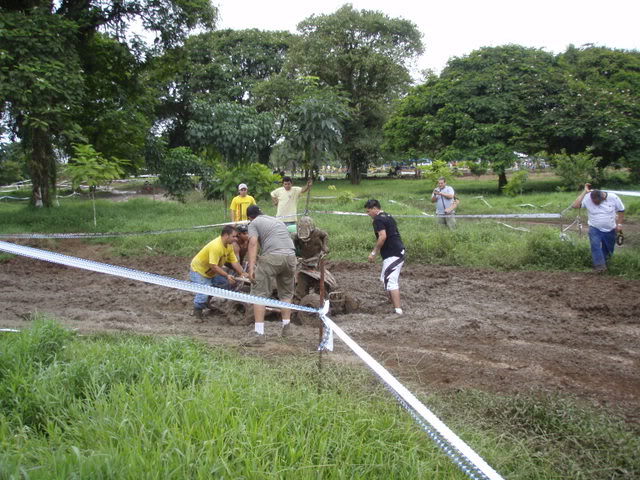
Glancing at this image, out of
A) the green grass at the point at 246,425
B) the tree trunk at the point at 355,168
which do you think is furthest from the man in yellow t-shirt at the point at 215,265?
the tree trunk at the point at 355,168

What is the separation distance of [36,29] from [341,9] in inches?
978

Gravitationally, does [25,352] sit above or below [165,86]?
below

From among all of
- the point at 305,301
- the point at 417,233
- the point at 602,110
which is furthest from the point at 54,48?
the point at 602,110

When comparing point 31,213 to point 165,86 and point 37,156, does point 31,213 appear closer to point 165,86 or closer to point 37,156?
point 37,156

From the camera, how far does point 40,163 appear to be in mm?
17594

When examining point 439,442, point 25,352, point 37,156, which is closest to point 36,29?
point 37,156

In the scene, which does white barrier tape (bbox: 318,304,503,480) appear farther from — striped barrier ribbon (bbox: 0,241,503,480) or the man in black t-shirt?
the man in black t-shirt

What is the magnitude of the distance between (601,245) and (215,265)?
677 cm

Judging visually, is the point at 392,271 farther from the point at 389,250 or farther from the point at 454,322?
the point at 454,322

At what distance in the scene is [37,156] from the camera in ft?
57.3

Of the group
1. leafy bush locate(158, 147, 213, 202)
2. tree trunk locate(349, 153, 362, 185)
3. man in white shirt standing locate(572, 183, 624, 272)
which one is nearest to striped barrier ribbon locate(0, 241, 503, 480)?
man in white shirt standing locate(572, 183, 624, 272)

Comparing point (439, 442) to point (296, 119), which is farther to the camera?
point (296, 119)

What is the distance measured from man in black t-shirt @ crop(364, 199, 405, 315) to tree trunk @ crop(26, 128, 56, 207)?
12450mm

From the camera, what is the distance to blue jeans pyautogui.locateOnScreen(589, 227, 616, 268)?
9.05m
